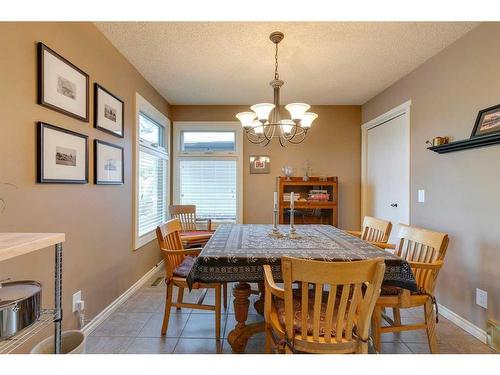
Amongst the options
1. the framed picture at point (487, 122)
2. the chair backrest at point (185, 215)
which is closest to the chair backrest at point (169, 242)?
the chair backrest at point (185, 215)

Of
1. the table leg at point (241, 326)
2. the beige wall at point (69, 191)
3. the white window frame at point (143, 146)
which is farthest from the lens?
the white window frame at point (143, 146)

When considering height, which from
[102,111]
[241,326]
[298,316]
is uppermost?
[102,111]

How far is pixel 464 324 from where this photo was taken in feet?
7.29

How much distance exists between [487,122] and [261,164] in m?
2.79

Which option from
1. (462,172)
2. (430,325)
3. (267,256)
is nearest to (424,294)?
(430,325)

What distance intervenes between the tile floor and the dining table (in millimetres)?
272

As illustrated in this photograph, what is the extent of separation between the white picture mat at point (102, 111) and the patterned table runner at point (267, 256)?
1409 millimetres

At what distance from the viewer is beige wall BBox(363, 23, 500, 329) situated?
2.00 metres

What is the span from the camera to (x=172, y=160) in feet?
14.1

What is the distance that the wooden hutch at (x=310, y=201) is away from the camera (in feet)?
12.9

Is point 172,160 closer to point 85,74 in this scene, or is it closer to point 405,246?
point 85,74

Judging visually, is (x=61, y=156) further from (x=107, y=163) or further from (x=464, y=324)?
(x=464, y=324)

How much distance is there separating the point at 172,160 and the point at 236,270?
309 cm

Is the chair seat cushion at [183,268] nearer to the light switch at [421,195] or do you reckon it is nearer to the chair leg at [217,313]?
the chair leg at [217,313]
